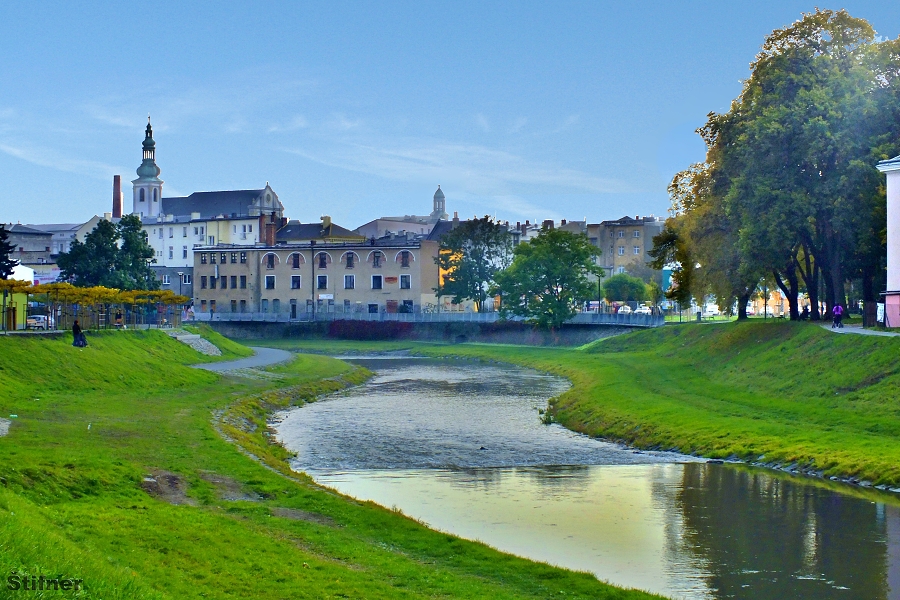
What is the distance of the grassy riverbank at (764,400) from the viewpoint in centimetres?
3656

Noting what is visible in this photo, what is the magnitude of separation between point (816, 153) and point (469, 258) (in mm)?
73713


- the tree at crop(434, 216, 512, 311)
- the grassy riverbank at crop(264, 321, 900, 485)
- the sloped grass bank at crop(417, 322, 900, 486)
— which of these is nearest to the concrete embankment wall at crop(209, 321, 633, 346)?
the tree at crop(434, 216, 512, 311)

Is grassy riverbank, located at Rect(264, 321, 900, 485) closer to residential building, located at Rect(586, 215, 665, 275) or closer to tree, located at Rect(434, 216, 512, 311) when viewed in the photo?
tree, located at Rect(434, 216, 512, 311)

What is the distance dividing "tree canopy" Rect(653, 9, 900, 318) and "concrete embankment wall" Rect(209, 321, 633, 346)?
127ft

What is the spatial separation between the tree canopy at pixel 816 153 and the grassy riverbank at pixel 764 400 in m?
5.05

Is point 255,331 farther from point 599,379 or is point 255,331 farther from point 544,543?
point 544,543

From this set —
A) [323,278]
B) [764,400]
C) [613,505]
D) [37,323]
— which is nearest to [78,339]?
[37,323]

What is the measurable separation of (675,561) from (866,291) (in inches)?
1893

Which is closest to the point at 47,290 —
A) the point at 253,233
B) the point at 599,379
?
the point at 599,379

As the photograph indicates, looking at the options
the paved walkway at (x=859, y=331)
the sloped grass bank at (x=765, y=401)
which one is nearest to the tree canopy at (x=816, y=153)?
the paved walkway at (x=859, y=331)

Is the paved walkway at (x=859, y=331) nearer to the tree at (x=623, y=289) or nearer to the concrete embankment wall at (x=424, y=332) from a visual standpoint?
the concrete embankment wall at (x=424, y=332)

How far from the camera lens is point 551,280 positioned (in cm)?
11238

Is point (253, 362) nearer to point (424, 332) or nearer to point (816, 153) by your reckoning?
point (816, 153)

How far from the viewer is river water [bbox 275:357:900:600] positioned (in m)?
22.7
